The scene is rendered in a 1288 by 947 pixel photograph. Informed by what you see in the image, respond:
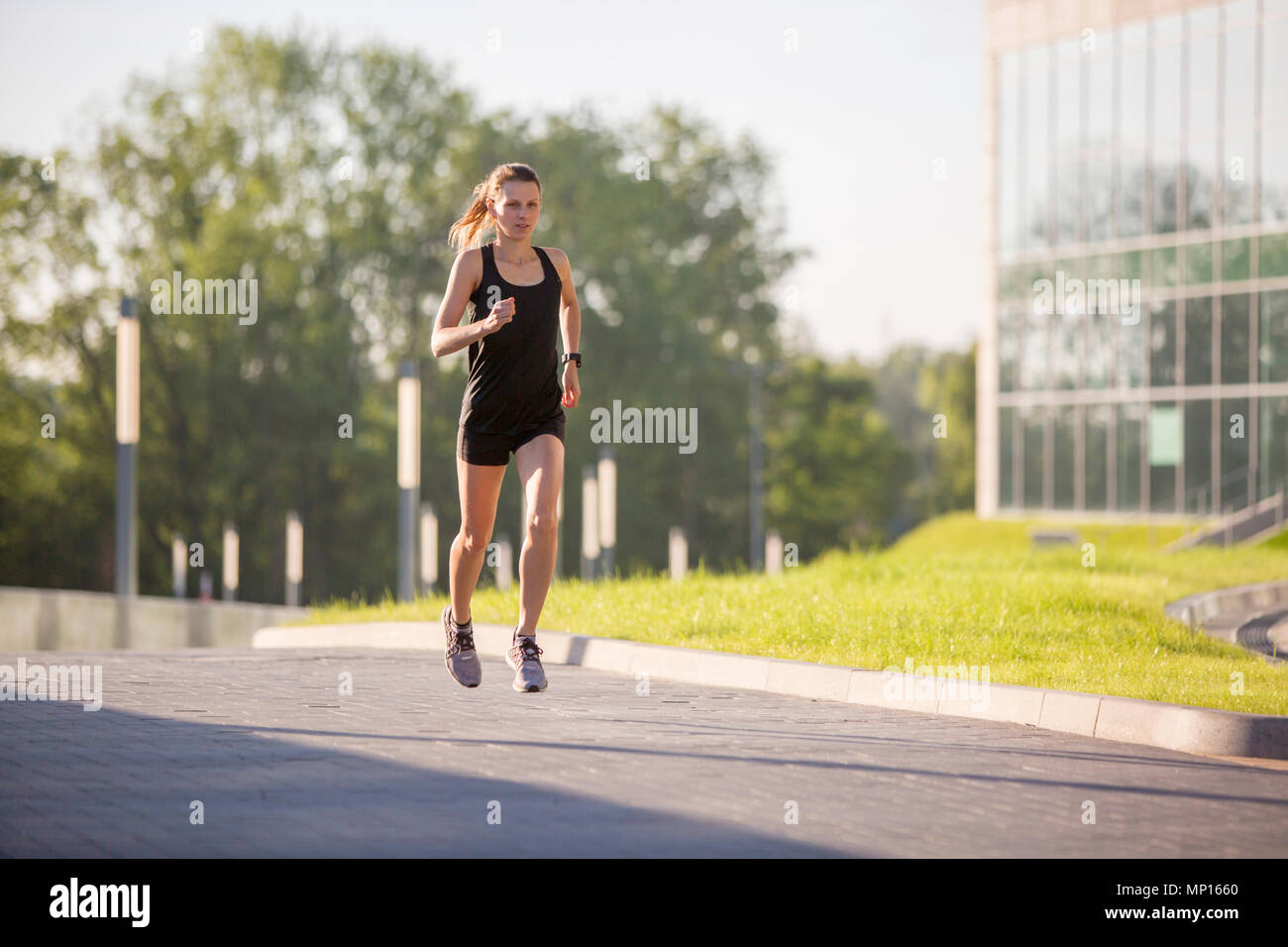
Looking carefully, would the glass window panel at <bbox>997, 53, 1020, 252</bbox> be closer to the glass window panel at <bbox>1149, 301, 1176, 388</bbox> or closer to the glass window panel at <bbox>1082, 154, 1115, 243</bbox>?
the glass window panel at <bbox>1082, 154, 1115, 243</bbox>

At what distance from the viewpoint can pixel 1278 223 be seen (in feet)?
133

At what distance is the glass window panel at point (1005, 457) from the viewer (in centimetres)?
4722

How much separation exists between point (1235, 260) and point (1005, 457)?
8.98 meters

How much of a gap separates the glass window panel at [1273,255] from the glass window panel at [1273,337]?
51cm

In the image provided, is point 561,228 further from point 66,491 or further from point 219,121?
point 66,491

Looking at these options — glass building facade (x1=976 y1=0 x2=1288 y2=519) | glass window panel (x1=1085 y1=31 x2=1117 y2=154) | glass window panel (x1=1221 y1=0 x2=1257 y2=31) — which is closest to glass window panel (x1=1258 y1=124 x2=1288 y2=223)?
glass building facade (x1=976 y1=0 x2=1288 y2=519)

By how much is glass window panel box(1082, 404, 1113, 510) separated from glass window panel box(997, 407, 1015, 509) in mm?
2611

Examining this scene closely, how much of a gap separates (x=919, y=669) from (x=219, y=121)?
155ft

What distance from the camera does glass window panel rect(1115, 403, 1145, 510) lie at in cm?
4347

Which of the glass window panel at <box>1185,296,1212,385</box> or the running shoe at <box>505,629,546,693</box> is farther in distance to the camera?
the glass window panel at <box>1185,296,1212,385</box>

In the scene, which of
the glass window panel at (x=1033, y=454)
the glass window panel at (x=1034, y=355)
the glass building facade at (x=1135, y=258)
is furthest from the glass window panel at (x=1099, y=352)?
the glass window panel at (x=1033, y=454)

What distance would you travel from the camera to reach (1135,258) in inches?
1719

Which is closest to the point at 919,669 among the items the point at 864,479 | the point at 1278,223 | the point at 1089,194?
the point at 1278,223

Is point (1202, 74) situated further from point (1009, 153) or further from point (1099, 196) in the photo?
point (1009, 153)
